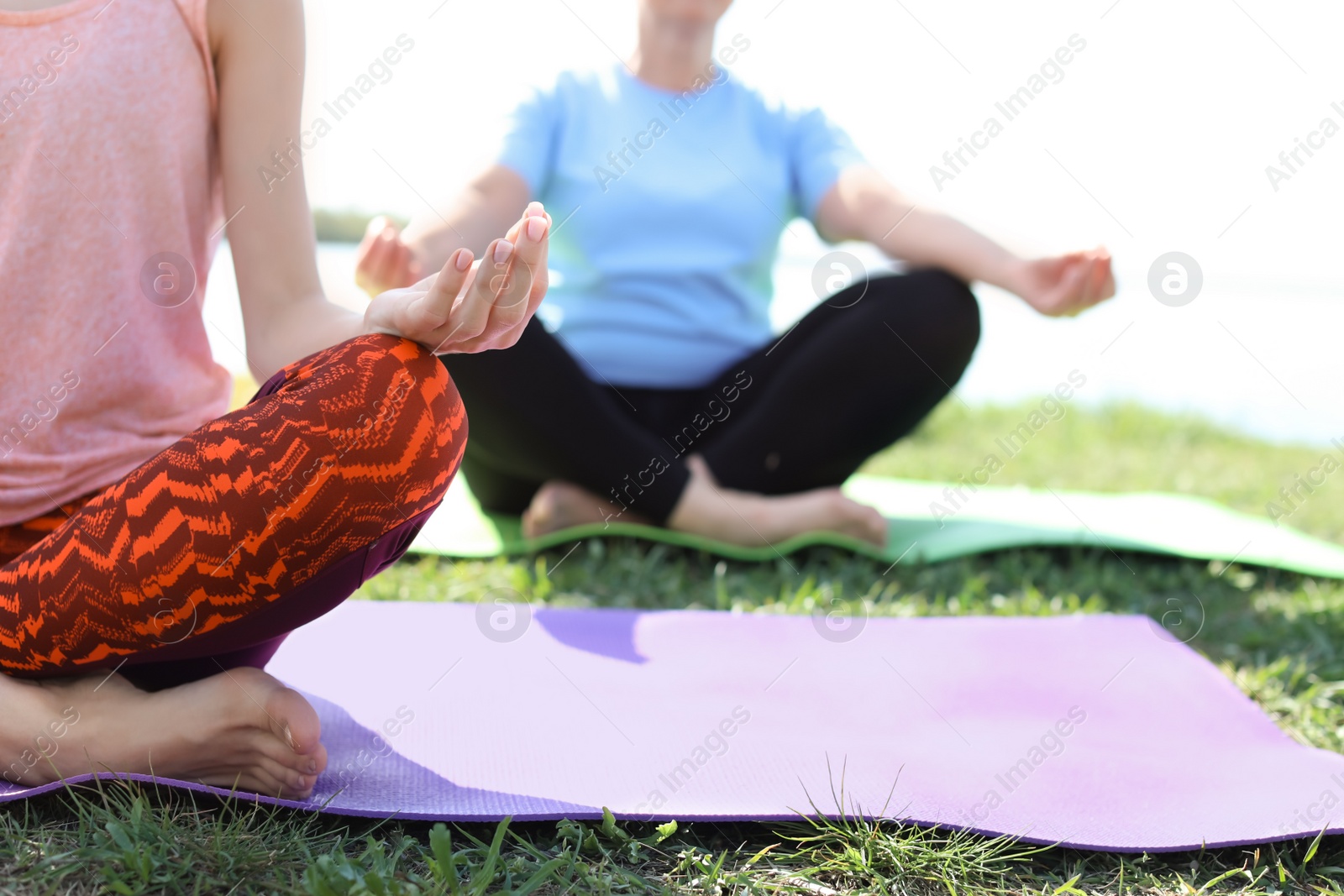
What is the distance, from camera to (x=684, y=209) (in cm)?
183

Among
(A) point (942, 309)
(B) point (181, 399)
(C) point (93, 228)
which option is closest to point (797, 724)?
(B) point (181, 399)

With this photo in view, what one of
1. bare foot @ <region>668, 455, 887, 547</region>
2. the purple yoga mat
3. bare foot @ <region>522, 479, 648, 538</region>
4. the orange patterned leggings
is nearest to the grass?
the purple yoga mat

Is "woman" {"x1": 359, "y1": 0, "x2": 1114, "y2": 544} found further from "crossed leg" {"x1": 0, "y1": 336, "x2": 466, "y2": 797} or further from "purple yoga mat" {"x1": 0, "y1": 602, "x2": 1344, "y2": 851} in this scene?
"crossed leg" {"x1": 0, "y1": 336, "x2": 466, "y2": 797}

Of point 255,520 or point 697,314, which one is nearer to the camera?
point 255,520

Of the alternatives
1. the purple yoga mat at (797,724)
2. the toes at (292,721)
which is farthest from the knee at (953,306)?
the toes at (292,721)

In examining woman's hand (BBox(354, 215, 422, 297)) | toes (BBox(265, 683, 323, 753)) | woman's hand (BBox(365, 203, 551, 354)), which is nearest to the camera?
woman's hand (BBox(365, 203, 551, 354))

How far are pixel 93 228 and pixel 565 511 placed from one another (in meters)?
0.92

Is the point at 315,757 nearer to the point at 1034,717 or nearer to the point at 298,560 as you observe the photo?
the point at 298,560

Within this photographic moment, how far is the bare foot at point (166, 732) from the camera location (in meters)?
0.81

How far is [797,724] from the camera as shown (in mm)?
1074

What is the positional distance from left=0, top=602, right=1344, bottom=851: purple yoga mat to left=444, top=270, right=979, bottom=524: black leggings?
13.9 inches

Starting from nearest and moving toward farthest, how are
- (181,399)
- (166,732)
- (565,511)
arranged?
(166,732) → (181,399) → (565,511)

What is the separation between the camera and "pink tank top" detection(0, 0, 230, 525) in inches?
35.1

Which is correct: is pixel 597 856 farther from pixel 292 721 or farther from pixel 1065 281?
pixel 1065 281
